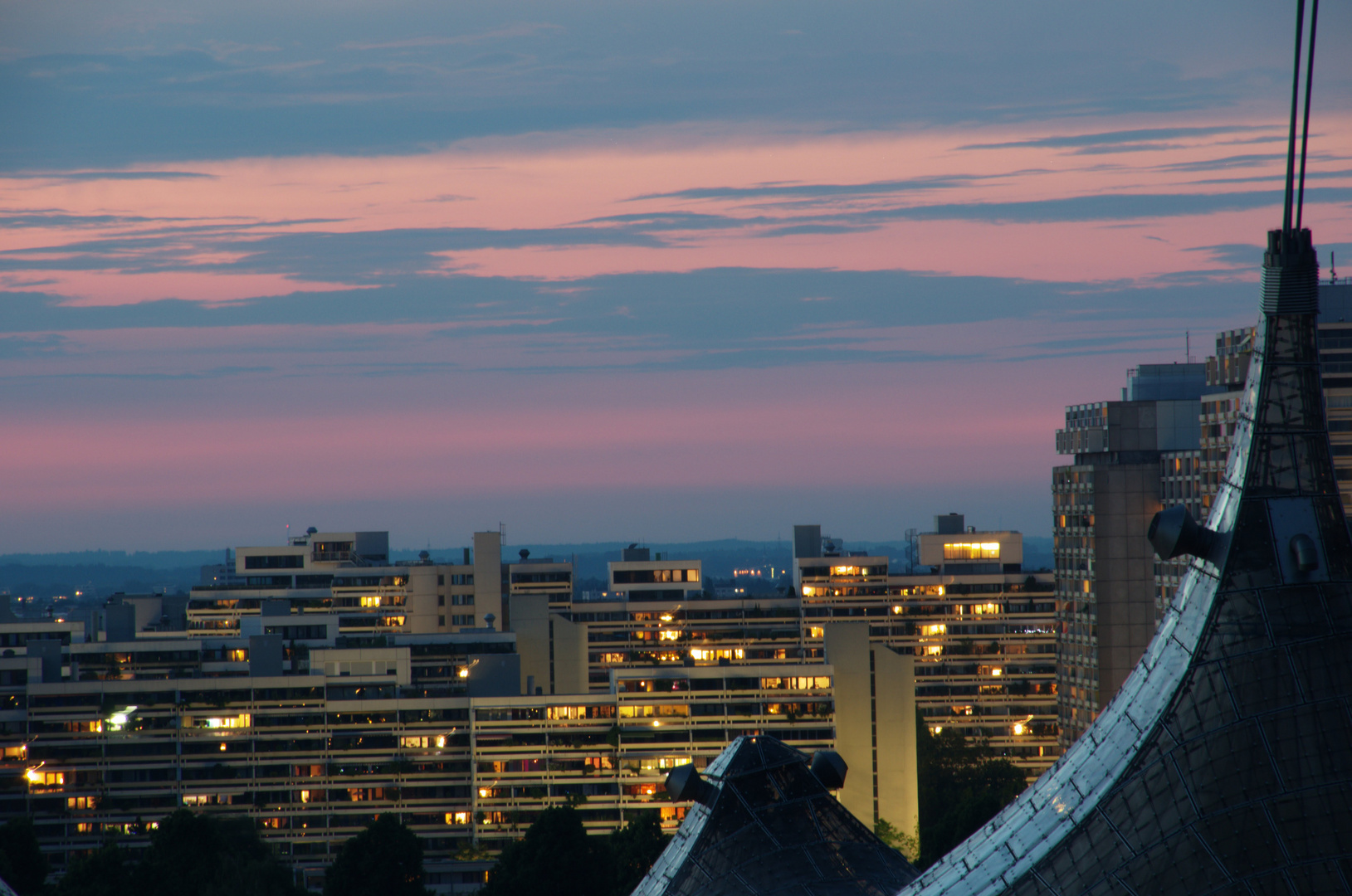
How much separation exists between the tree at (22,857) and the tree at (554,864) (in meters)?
23.5

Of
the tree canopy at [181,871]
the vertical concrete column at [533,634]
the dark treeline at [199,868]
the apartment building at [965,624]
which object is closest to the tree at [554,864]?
the dark treeline at [199,868]

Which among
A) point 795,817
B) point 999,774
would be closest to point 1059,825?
point 795,817

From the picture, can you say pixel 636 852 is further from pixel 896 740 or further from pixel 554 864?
pixel 896 740

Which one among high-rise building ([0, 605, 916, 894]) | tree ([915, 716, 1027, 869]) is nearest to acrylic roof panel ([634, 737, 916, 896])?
high-rise building ([0, 605, 916, 894])

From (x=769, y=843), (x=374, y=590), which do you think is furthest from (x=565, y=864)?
(x=374, y=590)

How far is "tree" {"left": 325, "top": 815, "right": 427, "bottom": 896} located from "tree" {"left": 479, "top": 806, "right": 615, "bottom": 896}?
4160mm

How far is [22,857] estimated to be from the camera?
84.4 metres

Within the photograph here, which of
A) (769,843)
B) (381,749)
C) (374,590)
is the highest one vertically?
(374,590)

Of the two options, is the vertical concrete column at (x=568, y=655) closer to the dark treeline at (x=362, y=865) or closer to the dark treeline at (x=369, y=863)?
the dark treeline at (x=369, y=863)

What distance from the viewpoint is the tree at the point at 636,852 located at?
8181cm

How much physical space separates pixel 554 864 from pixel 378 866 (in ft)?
29.7

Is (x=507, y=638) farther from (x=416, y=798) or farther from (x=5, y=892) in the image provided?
(x=5, y=892)

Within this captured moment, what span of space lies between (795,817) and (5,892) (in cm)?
2129

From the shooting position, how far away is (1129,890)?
34.2 metres
